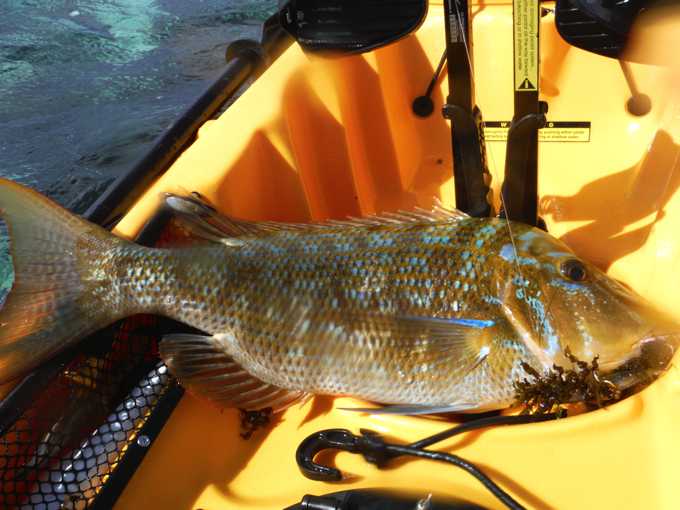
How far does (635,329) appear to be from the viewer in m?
1.41

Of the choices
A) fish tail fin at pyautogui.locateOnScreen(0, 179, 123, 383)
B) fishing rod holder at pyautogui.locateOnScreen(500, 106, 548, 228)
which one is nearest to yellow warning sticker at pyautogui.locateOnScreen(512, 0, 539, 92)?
fishing rod holder at pyautogui.locateOnScreen(500, 106, 548, 228)

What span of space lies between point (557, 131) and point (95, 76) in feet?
16.5

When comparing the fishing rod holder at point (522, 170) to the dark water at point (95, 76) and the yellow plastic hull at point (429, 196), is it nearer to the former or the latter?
the yellow plastic hull at point (429, 196)

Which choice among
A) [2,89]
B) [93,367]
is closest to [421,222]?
[93,367]

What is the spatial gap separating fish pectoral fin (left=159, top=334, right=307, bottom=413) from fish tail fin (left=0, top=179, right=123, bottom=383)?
0.67ft

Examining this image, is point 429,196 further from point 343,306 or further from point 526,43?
point 343,306

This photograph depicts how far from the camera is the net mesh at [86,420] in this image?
4.71ft

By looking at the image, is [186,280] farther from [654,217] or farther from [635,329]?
[654,217]

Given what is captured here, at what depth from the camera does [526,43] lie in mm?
1571

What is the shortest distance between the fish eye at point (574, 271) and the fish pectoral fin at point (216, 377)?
72 centimetres

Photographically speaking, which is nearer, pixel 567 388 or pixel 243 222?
pixel 567 388

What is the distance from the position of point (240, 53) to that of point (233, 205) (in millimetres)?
1085

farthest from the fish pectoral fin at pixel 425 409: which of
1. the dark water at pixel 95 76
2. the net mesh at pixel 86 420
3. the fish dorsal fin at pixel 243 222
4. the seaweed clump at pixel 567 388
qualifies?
the dark water at pixel 95 76

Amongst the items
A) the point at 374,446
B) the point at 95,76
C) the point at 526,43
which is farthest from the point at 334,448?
the point at 95,76
